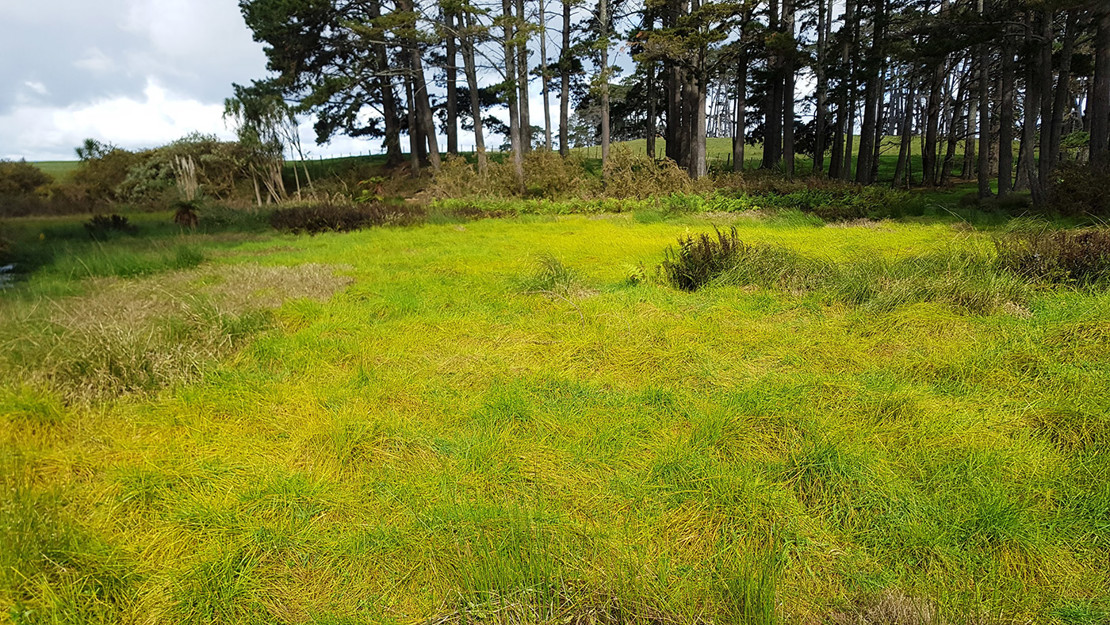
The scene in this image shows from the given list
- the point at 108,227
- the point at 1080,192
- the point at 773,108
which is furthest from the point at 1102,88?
the point at 108,227

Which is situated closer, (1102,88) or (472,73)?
(1102,88)

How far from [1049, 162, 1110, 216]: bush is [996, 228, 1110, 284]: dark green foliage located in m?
5.58

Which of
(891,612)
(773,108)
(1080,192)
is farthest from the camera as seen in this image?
(773,108)

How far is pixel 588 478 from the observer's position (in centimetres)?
217

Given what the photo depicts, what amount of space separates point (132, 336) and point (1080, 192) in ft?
46.6

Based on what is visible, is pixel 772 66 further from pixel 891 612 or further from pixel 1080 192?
pixel 891 612

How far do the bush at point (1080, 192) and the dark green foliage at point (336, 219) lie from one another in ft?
44.8

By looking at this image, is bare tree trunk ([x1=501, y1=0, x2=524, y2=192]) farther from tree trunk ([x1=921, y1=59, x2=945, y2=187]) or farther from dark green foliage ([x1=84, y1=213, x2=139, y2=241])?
tree trunk ([x1=921, y1=59, x2=945, y2=187])

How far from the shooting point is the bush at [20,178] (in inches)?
768

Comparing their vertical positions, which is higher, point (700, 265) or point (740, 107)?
point (740, 107)

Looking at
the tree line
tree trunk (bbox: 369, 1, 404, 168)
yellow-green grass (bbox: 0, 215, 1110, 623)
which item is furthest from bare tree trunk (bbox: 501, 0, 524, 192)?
yellow-green grass (bbox: 0, 215, 1110, 623)

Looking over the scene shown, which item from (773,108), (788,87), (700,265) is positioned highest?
(788,87)

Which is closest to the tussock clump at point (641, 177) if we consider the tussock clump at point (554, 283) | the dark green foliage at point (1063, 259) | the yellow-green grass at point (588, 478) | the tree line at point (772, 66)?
the tree line at point (772, 66)

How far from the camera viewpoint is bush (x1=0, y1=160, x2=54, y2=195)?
19.5 metres
